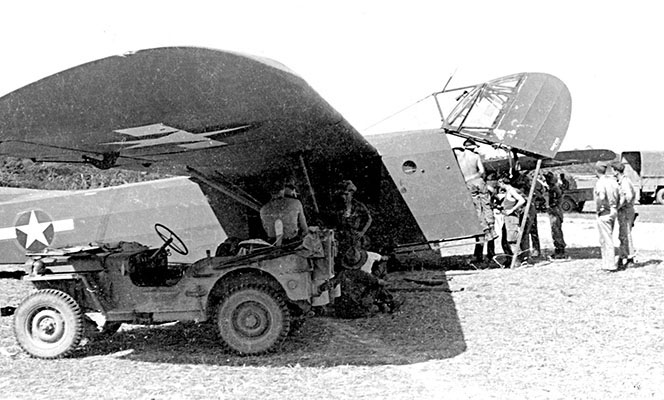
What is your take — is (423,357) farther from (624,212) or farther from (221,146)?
(624,212)

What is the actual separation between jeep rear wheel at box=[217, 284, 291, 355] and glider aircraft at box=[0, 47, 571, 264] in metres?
1.67

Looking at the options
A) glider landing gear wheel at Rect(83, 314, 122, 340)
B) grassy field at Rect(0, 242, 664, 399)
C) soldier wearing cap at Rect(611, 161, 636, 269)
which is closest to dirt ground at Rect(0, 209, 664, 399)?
grassy field at Rect(0, 242, 664, 399)

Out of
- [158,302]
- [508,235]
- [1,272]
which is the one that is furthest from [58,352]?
[508,235]

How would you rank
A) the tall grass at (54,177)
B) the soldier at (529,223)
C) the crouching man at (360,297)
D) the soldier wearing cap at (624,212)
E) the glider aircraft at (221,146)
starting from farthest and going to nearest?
the tall grass at (54,177) < the soldier at (529,223) < the soldier wearing cap at (624,212) < the crouching man at (360,297) < the glider aircraft at (221,146)

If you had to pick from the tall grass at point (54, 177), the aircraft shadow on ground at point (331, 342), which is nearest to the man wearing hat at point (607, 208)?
the aircraft shadow on ground at point (331, 342)

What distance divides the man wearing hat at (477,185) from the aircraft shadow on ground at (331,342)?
308cm

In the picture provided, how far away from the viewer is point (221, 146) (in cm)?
757

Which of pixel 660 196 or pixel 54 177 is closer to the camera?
pixel 54 177

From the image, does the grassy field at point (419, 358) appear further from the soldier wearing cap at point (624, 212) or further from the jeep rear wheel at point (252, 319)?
the soldier wearing cap at point (624, 212)

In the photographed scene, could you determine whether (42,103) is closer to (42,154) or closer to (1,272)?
(42,154)

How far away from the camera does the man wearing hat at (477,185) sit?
37.9ft

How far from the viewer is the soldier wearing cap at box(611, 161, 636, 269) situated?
33.9ft

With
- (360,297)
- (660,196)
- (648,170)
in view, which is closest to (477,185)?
(360,297)

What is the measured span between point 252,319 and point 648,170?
28.9 meters
